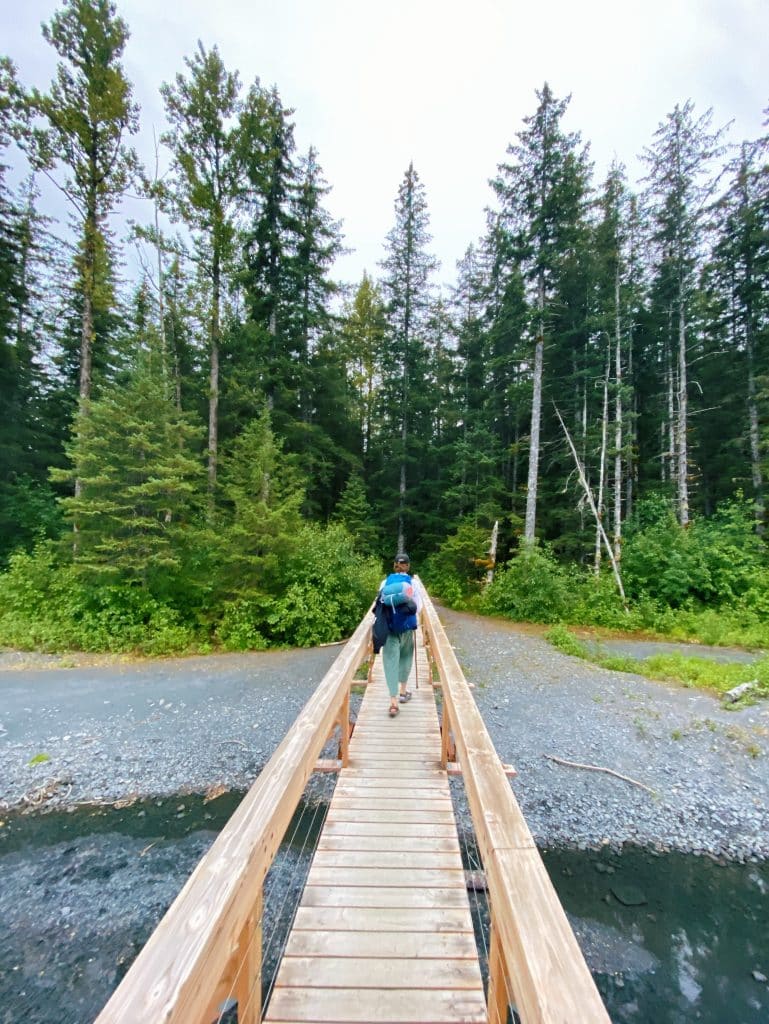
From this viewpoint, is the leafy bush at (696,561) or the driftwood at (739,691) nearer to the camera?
the driftwood at (739,691)

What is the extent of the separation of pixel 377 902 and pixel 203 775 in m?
3.80

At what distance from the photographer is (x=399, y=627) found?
415 cm

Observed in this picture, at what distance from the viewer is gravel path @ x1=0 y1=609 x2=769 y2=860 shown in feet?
14.1

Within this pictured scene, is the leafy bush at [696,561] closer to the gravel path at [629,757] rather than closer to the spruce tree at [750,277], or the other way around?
the spruce tree at [750,277]

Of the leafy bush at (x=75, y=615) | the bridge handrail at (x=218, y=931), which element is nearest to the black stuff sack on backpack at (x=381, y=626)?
the bridge handrail at (x=218, y=931)

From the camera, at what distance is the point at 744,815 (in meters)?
4.29

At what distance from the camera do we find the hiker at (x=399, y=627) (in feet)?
13.4

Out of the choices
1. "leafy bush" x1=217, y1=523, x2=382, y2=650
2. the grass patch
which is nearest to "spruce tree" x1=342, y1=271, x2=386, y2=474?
"leafy bush" x1=217, y1=523, x2=382, y2=650

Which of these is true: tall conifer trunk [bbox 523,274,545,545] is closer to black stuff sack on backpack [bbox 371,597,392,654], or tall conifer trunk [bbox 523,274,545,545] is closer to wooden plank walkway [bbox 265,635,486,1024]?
black stuff sack on backpack [bbox 371,597,392,654]

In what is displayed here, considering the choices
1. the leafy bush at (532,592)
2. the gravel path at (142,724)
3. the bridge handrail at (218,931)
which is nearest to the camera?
the bridge handrail at (218,931)

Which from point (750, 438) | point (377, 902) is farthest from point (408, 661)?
point (750, 438)

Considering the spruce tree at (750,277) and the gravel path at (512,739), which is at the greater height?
the spruce tree at (750,277)

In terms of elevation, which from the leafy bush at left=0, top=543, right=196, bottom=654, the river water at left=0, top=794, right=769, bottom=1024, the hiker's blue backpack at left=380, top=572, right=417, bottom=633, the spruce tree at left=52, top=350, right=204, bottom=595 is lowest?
the river water at left=0, top=794, right=769, bottom=1024

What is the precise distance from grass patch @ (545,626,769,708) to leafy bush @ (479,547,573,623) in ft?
8.79
